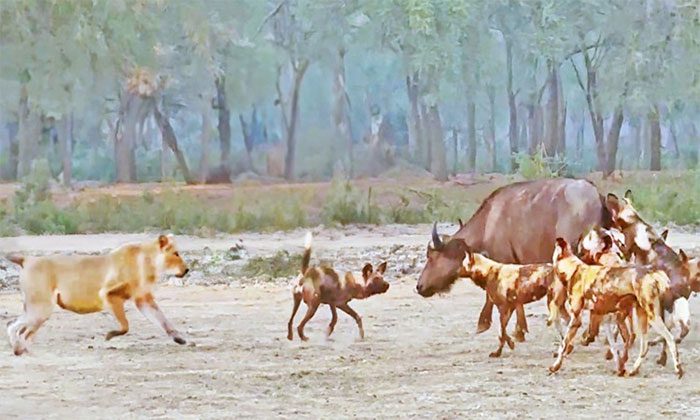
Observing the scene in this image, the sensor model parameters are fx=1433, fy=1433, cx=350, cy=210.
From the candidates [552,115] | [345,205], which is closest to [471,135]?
[552,115]

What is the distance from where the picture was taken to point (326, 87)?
5773 millimetres

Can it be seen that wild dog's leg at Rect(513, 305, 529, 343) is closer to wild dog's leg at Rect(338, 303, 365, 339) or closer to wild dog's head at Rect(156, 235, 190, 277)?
wild dog's leg at Rect(338, 303, 365, 339)

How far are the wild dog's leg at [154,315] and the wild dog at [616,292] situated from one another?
1.16m

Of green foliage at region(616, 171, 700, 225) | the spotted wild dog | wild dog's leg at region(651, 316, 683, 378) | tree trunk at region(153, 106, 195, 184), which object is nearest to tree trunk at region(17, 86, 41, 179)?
tree trunk at region(153, 106, 195, 184)

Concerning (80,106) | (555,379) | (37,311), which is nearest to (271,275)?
(80,106)

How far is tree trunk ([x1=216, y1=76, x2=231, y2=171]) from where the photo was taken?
564 centimetres

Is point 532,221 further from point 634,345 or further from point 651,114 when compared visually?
point 651,114

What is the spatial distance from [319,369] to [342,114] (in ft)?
6.14

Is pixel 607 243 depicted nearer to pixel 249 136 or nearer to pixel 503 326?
pixel 503 326

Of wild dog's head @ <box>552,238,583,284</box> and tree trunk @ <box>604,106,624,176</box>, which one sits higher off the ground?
tree trunk @ <box>604,106,624,176</box>

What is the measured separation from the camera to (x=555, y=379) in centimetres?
386

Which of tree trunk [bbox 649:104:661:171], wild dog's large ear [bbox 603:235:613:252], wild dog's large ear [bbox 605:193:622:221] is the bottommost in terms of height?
wild dog's large ear [bbox 603:235:613:252]

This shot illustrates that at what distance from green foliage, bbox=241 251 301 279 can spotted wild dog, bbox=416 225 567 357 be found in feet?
3.76

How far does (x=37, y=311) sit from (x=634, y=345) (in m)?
1.73
